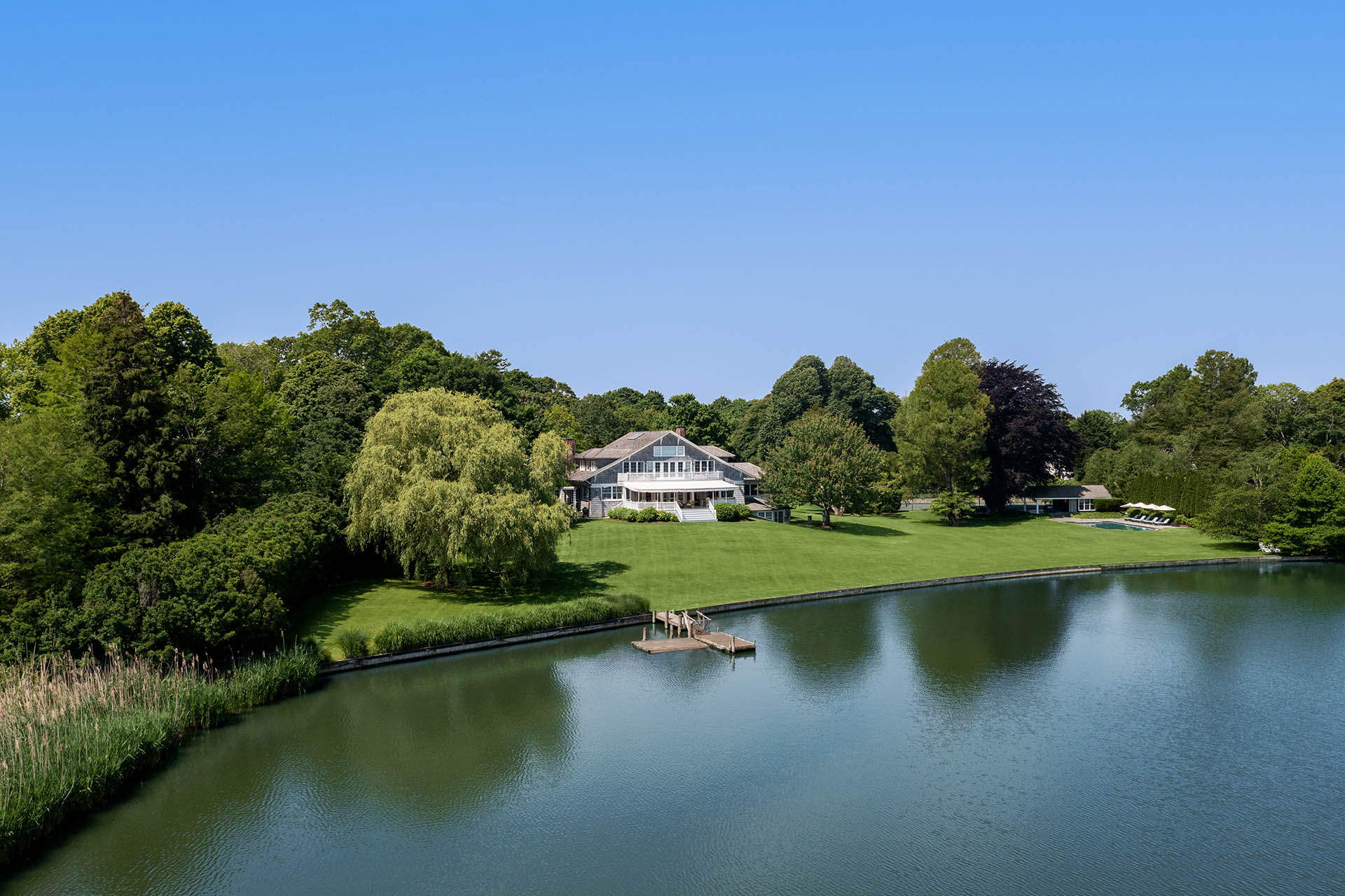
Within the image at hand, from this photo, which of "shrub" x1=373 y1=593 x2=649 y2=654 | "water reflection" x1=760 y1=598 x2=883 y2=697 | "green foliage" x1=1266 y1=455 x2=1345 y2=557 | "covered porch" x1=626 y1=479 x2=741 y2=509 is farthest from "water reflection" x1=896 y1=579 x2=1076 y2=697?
"covered porch" x1=626 y1=479 x2=741 y2=509

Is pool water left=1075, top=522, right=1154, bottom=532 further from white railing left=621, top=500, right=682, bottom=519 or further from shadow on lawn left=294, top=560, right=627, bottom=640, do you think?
shadow on lawn left=294, top=560, right=627, bottom=640

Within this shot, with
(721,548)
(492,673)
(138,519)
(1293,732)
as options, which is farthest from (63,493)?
(1293,732)

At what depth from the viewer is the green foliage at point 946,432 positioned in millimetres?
60344

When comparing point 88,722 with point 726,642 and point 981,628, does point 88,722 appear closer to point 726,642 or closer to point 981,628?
point 726,642

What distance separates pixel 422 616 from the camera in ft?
101

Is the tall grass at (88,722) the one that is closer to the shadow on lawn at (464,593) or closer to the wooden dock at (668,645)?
the shadow on lawn at (464,593)

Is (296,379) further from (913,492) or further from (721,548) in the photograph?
(913,492)

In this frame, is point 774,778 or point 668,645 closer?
point 774,778

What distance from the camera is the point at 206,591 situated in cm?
2352

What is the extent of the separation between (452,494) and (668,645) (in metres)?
10.4

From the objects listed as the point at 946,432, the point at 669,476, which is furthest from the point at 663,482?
the point at 946,432

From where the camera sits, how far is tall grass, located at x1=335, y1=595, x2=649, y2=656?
92.0 feet

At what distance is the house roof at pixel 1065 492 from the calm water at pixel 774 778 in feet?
124

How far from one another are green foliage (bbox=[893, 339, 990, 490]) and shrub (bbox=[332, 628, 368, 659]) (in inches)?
1763
